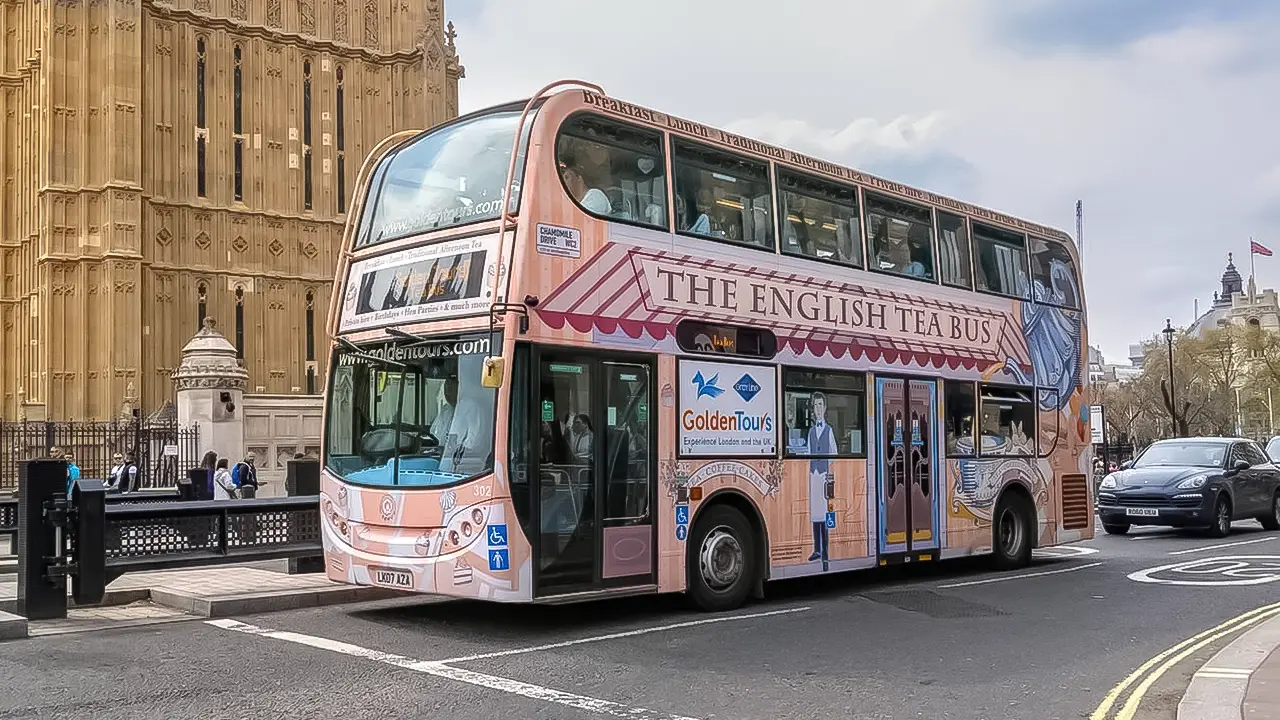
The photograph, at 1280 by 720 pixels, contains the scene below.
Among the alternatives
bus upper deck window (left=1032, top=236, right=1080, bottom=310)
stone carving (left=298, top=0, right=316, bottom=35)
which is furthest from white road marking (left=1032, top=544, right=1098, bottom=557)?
stone carving (left=298, top=0, right=316, bottom=35)

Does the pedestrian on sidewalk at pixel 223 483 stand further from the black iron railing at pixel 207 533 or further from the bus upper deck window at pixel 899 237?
the bus upper deck window at pixel 899 237

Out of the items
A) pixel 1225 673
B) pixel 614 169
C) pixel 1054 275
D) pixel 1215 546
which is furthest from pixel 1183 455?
pixel 614 169

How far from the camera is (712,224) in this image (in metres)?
11.1

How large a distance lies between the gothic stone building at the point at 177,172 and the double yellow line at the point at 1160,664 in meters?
41.6

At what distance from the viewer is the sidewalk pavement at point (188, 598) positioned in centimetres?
1012

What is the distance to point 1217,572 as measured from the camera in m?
14.5

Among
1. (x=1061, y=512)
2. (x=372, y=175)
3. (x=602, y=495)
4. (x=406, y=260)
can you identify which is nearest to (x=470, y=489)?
(x=602, y=495)

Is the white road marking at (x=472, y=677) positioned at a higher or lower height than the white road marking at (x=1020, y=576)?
higher

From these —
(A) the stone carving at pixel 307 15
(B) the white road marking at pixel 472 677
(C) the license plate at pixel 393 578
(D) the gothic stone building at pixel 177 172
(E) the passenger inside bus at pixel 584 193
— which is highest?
(A) the stone carving at pixel 307 15

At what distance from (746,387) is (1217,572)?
7.19 metres

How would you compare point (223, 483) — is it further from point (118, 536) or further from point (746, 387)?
point (746, 387)

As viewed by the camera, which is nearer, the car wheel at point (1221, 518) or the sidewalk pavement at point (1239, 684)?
the sidewalk pavement at point (1239, 684)

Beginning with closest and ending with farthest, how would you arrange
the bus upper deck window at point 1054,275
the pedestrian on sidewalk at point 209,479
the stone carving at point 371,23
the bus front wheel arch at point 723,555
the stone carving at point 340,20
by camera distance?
the bus front wheel arch at point 723,555
the bus upper deck window at point 1054,275
the pedestrian on sidewalk at point 209,479
the stone carving at point 340,20
the stone carving at point 371,23

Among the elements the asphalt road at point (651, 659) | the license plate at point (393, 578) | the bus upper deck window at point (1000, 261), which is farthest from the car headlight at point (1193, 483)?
the license plate at point (393, 578)
